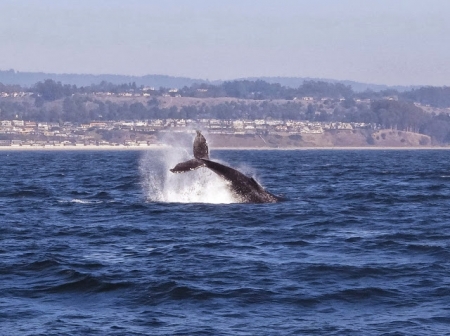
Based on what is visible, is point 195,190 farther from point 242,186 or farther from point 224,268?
point 224,268

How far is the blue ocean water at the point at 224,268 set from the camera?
759 inches

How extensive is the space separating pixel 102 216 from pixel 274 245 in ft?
34.7

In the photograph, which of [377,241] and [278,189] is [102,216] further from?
[278,189]

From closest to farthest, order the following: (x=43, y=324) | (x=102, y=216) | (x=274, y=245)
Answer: (x=43, y=324) → (x=274, y=245) → (x=102, y=216)

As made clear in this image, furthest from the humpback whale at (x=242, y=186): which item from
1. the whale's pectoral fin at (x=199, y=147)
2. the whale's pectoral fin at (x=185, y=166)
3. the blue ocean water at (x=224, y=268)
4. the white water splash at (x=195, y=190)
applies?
the whale's pectoral fin at (x=185, y=166)

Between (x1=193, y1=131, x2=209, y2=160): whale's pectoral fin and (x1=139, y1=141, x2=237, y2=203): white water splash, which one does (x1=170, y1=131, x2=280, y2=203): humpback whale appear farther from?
(x1=139, y1=141, x2=237, y2=203): white water splash

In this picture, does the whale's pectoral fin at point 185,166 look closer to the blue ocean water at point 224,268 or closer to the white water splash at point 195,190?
the blue ocean water at point 224,268

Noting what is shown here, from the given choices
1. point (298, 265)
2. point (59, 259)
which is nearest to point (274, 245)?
point (298, 265)

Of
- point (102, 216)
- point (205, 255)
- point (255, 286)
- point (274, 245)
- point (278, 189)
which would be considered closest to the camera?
point (255, 286)

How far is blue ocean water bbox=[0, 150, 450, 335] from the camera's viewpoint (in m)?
19.3

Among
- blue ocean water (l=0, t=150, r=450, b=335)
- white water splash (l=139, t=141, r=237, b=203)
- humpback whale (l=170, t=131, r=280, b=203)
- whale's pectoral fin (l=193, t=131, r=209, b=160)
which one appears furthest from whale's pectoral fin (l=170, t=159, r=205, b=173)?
white water splash (l=139, t=141, r=237, b=203)

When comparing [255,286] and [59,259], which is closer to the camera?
[255,286]

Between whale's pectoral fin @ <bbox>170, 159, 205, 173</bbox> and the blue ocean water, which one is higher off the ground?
whale's pectoral fin @ <bbox>170, 159, 205, 173</bbox>

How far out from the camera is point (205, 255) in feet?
86.3
